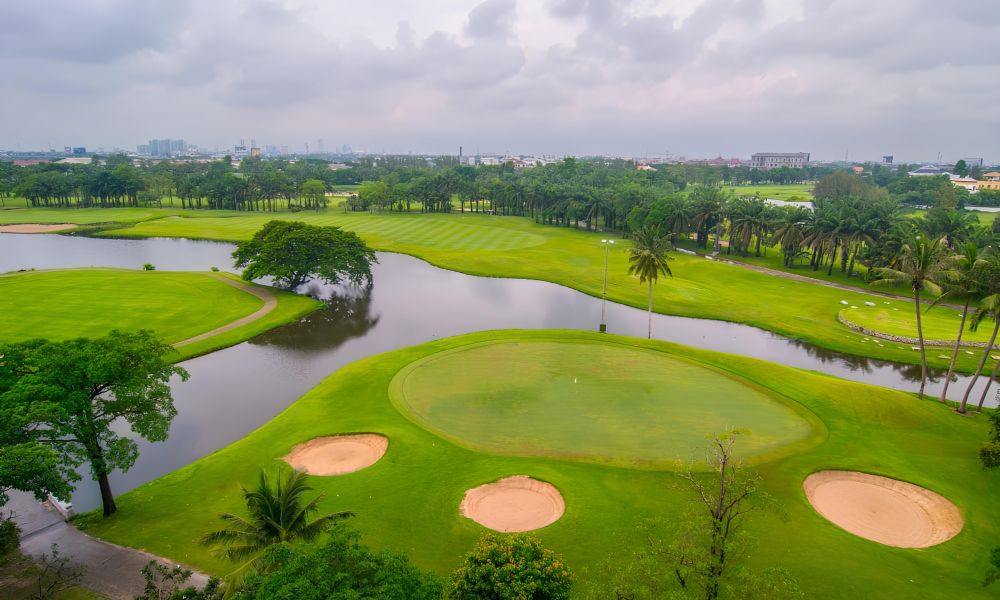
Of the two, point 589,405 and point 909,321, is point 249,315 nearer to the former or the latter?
point 589,405

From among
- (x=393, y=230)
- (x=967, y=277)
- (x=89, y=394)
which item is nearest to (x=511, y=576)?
(x=89, y=394)

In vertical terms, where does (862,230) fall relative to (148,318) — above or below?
above

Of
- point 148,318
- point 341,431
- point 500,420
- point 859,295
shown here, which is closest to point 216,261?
point 148,318

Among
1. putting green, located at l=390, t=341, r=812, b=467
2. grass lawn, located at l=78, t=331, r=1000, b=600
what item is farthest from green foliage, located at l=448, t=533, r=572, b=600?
putting green, located at l=390, t=341, r=812, b=467

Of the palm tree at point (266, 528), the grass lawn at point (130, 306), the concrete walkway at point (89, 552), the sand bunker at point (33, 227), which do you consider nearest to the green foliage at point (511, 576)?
the palm tree at point (266, 528)

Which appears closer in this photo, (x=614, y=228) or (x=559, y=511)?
(x=559, y=511)

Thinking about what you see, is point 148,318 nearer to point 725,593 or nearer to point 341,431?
point 341,431

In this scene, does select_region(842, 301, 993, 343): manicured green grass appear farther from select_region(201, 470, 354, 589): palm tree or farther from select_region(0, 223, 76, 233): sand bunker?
select_region(0, 223, 76, 233): sand bunker
